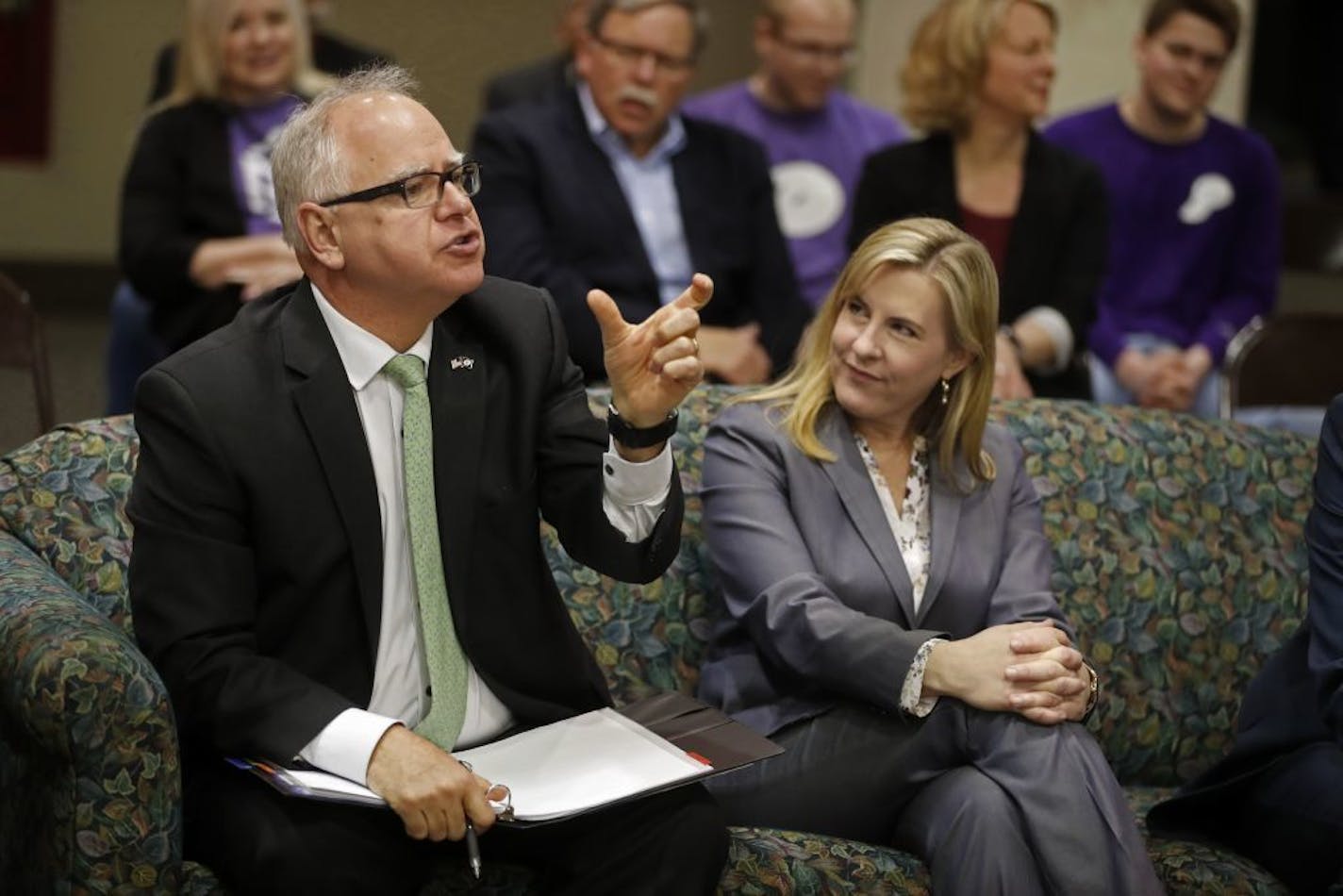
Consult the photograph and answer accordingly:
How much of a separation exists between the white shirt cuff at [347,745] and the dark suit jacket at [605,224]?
1629 mm

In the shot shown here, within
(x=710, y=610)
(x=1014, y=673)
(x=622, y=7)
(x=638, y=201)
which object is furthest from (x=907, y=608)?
(x=622, y=7)

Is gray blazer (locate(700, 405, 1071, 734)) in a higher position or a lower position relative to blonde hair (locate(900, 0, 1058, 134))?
lower

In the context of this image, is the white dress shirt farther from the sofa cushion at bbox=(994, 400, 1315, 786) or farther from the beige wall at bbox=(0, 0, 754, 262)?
the beige wall at bbox=(0, 0, 754, 262)

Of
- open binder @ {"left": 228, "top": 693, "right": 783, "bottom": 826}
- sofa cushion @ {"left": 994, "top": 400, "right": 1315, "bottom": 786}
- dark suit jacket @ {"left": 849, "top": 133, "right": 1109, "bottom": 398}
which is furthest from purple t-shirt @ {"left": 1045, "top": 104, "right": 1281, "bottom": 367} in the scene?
open binder @ {"left": 228, "top": 693, "right": 783, "bottom": 826}

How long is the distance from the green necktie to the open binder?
0.20 ft

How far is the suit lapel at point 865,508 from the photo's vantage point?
2797 millimetres

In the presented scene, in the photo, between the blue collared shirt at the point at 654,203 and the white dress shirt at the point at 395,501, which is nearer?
the white dress shirt at the point at 395,501

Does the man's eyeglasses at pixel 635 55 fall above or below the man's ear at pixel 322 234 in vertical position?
above

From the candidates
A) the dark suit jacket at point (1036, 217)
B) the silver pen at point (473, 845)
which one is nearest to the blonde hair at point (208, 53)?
the dark suit jacket at point (1036, 217)

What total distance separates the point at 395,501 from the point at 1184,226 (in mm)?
2693

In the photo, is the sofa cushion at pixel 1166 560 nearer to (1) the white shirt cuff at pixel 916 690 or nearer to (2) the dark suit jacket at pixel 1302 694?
(2) the dark suit jacket at pixel 1302 694

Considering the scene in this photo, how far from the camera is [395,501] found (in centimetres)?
243

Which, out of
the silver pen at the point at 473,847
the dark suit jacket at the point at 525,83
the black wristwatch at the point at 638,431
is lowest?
the silver pen at the point at 473,847

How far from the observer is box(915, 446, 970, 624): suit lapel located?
280cm
